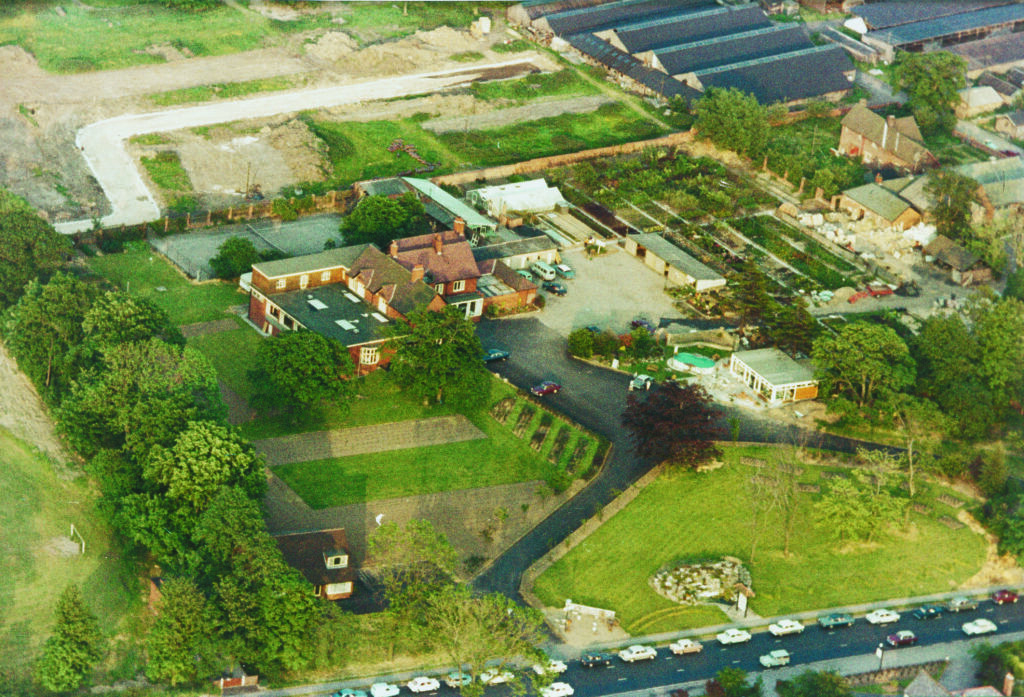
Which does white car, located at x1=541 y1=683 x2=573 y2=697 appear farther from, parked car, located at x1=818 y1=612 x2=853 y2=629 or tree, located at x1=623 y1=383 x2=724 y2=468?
tree, located at x1=623 y1=383 x2=724 y2=468

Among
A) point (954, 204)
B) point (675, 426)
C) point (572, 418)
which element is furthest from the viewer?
point (954, 204)

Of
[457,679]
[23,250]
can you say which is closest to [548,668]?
[457,679]

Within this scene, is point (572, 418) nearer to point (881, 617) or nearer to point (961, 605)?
point (881, 617)

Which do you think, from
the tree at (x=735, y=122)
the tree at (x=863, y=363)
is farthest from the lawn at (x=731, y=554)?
the tree at (x=735, y=122)

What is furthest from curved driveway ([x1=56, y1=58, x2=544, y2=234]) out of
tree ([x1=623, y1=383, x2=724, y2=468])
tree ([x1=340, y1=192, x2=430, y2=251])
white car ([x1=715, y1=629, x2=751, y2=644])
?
white car ([x1=715, y1=629, x2=751, y2=644])

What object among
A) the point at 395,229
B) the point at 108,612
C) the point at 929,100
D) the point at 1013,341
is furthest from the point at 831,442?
the point at 929,100

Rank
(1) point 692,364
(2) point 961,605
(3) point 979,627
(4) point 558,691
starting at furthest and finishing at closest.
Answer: (1) point 692,364, (2) point 961,605, (3) point 979,627, (4) point 558,691

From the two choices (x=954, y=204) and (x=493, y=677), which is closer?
(x=493, y=677)

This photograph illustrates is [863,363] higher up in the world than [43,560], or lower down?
higher up
